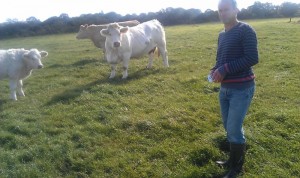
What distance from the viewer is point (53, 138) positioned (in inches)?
293

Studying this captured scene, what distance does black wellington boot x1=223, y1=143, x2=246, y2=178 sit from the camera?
5.72 metres

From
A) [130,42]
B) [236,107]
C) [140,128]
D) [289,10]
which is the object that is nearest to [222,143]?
[236,107]

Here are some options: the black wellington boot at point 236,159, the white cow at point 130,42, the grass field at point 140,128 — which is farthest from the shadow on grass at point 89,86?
the black wellington boot at point 236,159

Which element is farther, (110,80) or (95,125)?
(110,80)

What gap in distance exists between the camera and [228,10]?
16.4 feet

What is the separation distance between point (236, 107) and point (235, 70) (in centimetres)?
59

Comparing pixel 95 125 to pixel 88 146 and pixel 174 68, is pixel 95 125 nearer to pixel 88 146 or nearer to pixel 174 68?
pixel 88 146

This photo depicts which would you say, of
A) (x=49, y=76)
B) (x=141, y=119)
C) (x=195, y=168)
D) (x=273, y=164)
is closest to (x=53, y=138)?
(x=141, y=119)

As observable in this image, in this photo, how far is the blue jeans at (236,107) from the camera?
5320 mm

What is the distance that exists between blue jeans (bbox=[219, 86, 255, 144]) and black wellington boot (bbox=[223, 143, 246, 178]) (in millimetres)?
118

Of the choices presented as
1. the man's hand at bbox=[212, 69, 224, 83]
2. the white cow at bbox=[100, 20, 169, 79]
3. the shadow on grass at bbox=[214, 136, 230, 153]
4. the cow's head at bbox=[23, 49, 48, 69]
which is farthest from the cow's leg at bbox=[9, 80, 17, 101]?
the man's hand at bbox=[212, 69, 224, 83]

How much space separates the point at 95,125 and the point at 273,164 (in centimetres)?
384

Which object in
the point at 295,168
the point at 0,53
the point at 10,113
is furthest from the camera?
the point at 0,53

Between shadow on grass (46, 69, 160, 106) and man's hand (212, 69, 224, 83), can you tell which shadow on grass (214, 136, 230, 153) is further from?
shadow on grass (46, 69, 160, 106)
